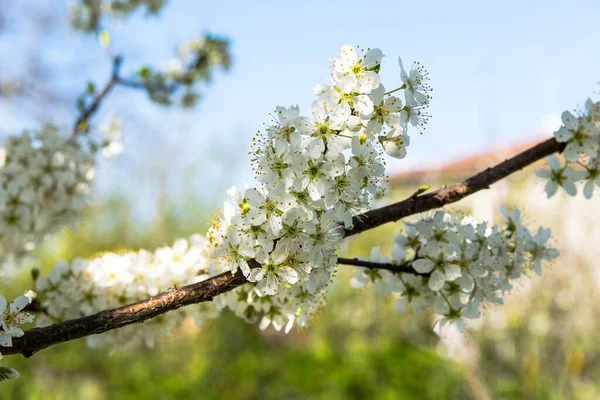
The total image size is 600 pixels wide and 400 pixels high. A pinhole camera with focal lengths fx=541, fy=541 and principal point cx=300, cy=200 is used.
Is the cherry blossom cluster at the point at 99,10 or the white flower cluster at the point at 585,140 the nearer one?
the white flower cluster at the point at 585,140

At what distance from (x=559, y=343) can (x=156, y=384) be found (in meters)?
3.78

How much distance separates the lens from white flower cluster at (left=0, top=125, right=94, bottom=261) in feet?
5.96

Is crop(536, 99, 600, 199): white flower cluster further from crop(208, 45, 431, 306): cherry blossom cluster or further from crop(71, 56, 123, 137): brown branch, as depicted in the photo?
crop(71, 56, 123, 137): brown branch

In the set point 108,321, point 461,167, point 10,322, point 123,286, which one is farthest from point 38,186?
point 461,167

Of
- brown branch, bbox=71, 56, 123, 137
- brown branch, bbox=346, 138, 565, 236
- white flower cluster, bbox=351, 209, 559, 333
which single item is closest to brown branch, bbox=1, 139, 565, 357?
brown branch, bbox=346, 138, 565, 236

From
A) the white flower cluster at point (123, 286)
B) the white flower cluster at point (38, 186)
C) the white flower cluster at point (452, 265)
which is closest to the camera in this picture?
the white flower cluster at point (452, 265)

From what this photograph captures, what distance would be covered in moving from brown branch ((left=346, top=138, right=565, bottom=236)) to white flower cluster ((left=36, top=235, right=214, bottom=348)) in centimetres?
55

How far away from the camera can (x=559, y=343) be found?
17.2 feet

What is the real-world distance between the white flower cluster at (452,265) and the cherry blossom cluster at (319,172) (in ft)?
0.76

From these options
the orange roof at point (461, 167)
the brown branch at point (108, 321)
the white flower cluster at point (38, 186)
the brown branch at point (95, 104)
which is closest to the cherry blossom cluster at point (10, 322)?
the brown branch at point (108, 321)

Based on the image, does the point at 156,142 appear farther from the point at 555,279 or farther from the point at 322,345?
the point at 555,279

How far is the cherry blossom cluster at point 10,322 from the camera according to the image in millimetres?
815

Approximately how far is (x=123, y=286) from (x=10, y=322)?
556 millimetres

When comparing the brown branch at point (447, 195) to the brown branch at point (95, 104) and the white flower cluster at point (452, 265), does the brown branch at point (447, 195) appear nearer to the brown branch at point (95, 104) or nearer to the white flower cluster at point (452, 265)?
the white flower cluster at point (452, 265)
